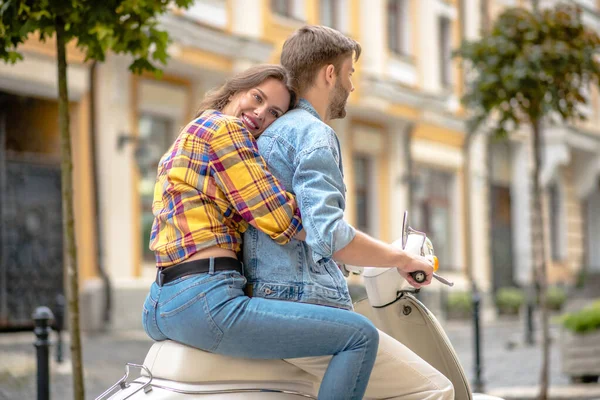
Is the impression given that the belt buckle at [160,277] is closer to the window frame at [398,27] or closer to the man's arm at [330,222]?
the man's arm at [330,222]

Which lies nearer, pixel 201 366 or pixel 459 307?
pixel 201 366

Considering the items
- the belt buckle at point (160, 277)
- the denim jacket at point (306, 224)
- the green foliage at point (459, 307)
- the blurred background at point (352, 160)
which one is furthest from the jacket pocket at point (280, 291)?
the green foliage at point (459, 307)

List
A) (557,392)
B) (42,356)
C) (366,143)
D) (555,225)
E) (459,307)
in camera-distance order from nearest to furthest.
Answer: (42,356) → (557,392) → (459,307) → (366,143) → (555,225)

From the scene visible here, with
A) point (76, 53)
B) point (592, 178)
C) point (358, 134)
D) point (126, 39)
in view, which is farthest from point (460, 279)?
point (126, 39)

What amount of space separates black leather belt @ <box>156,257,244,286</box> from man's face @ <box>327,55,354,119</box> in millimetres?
610

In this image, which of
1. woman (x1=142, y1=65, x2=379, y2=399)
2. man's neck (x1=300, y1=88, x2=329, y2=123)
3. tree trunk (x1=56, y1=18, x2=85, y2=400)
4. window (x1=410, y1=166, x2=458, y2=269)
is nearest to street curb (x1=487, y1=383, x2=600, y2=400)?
tree trunk (x1=56, y1=18, x2=85, y2=400)

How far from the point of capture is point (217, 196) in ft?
9.43

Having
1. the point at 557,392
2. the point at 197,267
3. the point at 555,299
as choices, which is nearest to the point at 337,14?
the point at 555,299

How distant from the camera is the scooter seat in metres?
2.85

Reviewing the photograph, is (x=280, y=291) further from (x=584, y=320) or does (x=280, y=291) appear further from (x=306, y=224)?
(x=584, y=320)

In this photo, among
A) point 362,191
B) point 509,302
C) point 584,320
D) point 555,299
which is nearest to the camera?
point 584,320

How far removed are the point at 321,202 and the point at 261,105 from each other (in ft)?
1.60

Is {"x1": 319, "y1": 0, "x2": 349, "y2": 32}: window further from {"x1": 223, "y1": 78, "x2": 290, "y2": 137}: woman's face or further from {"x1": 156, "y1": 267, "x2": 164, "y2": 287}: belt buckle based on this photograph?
{"x1": 156, "y1": 267, "x2": 164, "y2": 287}: belt buckle

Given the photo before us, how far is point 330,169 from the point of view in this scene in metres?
2.82
